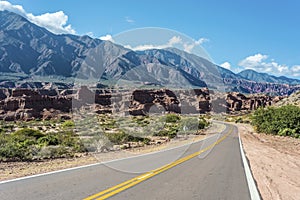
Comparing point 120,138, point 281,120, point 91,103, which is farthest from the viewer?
point 91,103

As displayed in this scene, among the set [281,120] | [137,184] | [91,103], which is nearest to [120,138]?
[137,184]

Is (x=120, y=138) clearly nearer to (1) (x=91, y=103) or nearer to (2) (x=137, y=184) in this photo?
(2) (x=137, y=184)

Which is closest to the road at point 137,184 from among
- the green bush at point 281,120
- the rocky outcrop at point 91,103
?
the green bush at point 281,120

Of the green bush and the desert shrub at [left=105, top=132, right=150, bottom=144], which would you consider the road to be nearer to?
the desert shrub at [left=105, top=132, right=150, bottom=144]

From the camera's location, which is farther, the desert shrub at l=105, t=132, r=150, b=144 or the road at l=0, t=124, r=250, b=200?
the desert shrub at l=105, t=132, r=150, b=144

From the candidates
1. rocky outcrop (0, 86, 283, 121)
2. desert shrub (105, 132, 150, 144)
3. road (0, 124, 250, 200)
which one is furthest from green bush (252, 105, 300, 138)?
road (0, 124, 250, 200)

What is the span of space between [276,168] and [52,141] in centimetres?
1458

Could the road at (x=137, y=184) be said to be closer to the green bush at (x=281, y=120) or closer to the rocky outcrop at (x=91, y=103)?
the green bush at (x=281, y=120)

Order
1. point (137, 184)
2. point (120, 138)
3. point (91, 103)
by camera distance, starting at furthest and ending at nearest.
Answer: point (91, 103) → point (120, 138) → point (137, 184)

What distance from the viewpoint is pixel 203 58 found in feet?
49.9

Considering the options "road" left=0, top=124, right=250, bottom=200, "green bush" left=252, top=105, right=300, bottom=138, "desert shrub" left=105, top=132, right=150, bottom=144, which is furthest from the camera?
"green bush" left=252, top=105, right=300, bottom=138

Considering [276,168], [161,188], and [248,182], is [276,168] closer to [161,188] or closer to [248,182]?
[248,182]

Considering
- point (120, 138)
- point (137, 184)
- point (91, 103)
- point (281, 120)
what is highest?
point (281, 120)

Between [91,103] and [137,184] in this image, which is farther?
[91,103]
